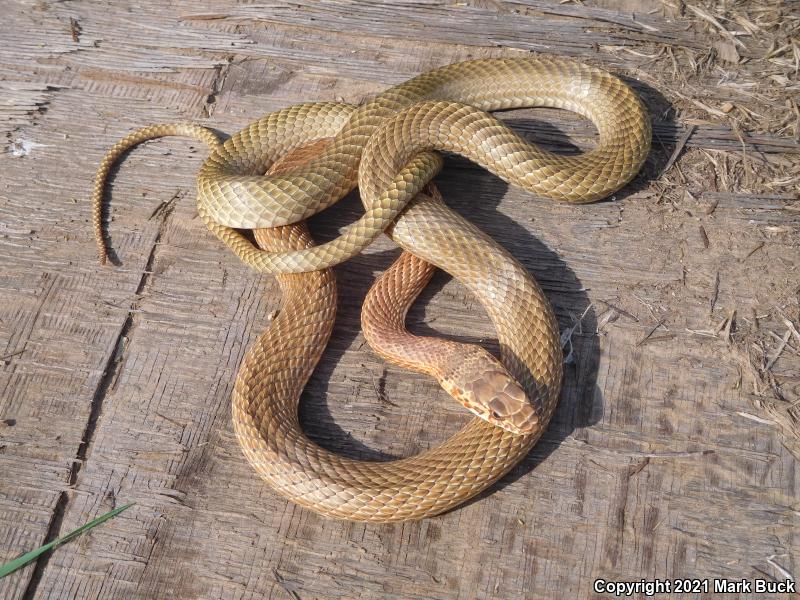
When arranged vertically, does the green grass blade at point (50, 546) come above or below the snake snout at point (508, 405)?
below

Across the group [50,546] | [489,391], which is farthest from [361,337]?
[50,546]

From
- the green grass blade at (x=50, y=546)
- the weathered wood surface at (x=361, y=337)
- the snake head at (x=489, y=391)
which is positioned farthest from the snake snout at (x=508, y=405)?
the green grass blade at (x=50, y=546)

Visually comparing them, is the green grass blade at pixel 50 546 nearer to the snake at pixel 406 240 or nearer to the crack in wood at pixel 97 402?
the crack in wood at pixel 97 402

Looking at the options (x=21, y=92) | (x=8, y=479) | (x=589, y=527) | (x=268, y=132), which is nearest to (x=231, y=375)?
(x=8, y=479)

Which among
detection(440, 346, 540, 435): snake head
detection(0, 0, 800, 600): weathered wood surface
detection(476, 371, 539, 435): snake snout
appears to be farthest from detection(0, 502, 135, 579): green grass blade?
detection(476, 371, 539, 435): snake snout

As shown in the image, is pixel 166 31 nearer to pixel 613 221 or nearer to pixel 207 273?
pixel 207 273
